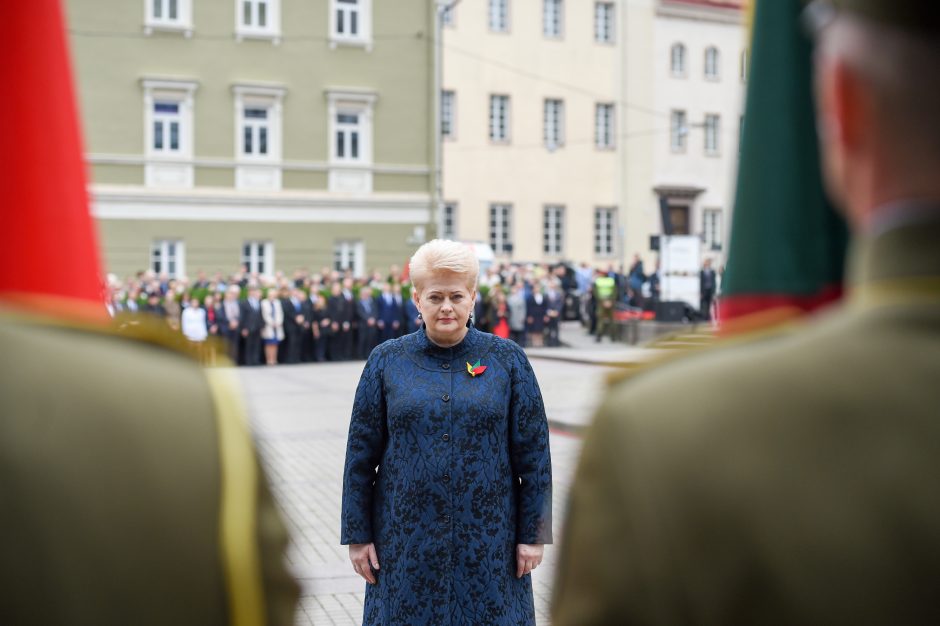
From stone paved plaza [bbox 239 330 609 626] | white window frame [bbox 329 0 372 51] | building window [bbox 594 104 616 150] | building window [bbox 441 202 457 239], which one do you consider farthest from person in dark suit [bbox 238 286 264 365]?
building window [bbox 594 104 616 150]

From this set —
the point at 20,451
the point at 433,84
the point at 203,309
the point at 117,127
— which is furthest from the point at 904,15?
the point at 433,84

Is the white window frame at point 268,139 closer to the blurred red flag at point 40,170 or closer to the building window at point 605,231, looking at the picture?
the building window at point 605,231

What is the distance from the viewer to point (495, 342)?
423cm

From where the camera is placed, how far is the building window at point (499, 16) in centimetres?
4528

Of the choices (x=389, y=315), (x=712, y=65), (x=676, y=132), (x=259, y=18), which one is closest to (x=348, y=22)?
(x=259, y=18)

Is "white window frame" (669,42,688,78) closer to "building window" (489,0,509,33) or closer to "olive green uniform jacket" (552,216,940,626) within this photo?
"building window" (489,0,509,33)

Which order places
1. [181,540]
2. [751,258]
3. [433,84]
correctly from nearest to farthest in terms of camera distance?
[181,540], [751,258], [433,84]

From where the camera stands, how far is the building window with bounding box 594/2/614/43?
4744 centimetres

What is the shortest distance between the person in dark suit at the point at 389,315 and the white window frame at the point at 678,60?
26.0 m

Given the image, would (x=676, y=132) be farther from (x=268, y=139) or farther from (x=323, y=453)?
(x=323, y=453)

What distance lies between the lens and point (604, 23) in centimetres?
4762

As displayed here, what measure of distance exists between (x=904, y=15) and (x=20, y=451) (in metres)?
0.96

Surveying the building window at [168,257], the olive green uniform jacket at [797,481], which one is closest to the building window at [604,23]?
the building window at [168,257]

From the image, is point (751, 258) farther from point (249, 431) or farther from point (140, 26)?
point (140, 26)
